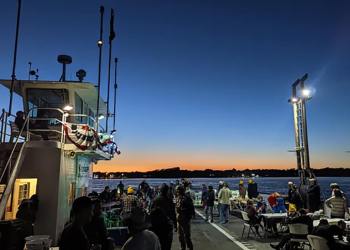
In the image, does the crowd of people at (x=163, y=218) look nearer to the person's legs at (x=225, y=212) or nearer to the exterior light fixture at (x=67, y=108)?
the person's legs at (x=225, y=212)

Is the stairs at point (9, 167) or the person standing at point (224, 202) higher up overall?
the stairs at point (9, 167)

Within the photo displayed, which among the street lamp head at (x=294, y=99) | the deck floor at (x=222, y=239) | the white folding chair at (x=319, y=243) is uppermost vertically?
the street lamp head at (x=294, y=99)

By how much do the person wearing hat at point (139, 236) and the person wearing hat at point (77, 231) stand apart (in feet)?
1.60

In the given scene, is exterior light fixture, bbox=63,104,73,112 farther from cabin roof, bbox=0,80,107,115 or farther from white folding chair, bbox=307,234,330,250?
white folding chair, bbox=307,234,330,250

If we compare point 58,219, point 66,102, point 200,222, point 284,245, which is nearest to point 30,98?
point 66,102

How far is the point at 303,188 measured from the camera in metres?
13.8

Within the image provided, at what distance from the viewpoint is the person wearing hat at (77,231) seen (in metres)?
3.75

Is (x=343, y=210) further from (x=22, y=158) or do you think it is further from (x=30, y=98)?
(x=30, y=98)

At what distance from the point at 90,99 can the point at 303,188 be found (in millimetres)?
9581

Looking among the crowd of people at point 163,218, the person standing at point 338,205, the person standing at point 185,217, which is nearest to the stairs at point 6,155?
the crowd of people at point 163,218

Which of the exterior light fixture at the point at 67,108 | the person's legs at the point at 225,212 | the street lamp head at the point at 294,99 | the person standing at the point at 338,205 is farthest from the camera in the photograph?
the person's legs at the point at 225,212

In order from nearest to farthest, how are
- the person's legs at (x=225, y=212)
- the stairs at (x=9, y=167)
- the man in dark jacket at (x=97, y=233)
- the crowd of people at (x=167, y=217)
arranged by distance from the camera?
the crowd of people at (x=167, y=217) < the man in dark jacket at (x=97, y=233) < the stairs at (x=9, y=167) < the person's legs at (x=225, y=212)

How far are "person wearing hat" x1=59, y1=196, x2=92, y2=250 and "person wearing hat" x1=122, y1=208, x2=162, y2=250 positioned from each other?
0.49m

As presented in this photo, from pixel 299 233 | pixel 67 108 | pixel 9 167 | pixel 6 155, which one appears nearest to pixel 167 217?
pixel 299 233
